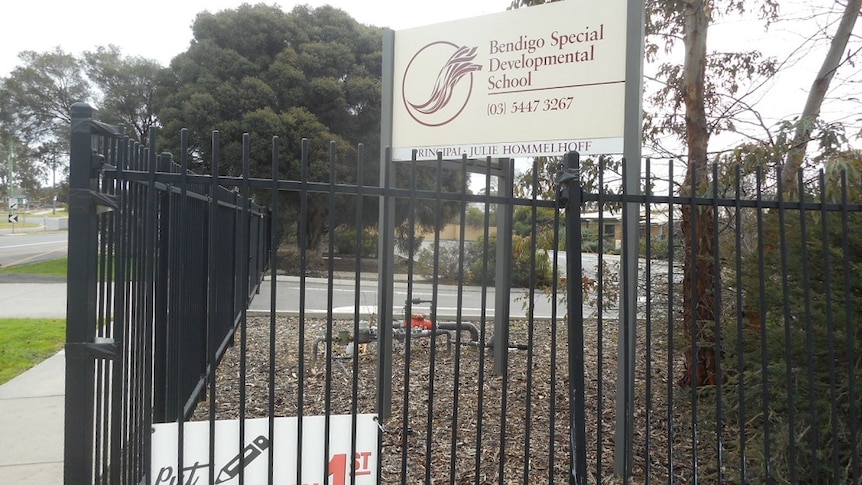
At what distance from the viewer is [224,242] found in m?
6.14

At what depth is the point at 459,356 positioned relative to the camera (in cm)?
340

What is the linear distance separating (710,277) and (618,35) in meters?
2.16

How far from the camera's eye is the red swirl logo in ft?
16.1

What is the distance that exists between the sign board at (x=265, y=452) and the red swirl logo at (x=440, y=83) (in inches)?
119

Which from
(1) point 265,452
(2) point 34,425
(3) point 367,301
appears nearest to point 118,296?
(1) point 265,452

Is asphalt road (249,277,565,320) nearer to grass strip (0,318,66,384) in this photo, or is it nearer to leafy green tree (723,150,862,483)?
grass strip (0,318,66,384)

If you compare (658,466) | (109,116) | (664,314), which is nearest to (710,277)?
(664,314)

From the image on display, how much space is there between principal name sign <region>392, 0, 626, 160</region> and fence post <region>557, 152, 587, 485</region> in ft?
5.71

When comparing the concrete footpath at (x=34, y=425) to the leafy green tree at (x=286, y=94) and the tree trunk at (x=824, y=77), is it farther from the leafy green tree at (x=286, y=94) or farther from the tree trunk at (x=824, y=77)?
the leafy green tree at (x=286, y=94)

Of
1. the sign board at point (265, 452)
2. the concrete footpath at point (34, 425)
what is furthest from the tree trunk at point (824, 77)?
the concrete footpath at point (34, 425)

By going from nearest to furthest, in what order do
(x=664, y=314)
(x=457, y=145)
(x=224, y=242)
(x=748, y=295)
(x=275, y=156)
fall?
(x=275, y=156), (x=748, y=295), (x=457, y=145), (x=664, y=314), (x=224, y=242)

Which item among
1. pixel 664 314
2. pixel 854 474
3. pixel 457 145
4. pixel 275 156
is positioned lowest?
pixel 854 474

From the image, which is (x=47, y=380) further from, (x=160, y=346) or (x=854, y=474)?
(x=854, y=474)

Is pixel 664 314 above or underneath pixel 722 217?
underneath
